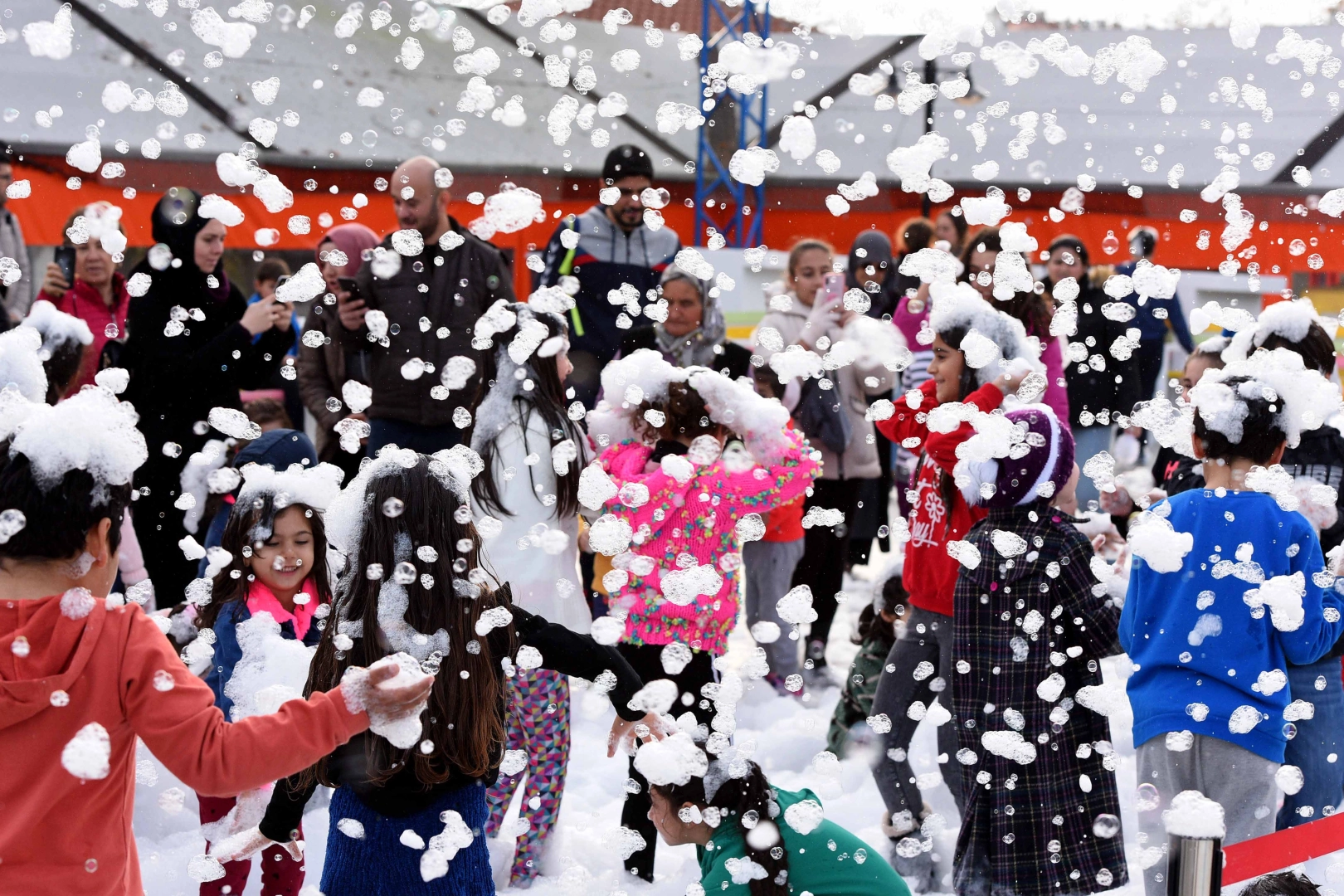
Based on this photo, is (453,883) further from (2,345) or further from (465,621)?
(2,345)

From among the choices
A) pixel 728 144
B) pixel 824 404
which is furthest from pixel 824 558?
pixel 728 144

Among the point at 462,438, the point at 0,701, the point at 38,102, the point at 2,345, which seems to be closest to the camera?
the point at 0,701

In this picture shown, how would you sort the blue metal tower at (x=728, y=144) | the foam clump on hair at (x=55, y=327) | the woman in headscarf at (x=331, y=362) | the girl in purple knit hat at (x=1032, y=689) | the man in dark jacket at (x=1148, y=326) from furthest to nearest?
the blue metal tower at (x=728, y=144) < the man in dark jacket at (x=1148, y=326) < the woman in headscarf at (x=331, y=362) < the foam clump on hair at (x=55, y=327) < the girl in purple knit hat at (x=1032, y=689)

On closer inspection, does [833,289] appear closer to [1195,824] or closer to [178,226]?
[178,226]

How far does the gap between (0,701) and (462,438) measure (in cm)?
248

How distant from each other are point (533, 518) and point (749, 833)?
131 centimetres

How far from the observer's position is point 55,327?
4.04m

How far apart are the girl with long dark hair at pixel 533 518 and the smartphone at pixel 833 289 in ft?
5.83

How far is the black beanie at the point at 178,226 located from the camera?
4.51 meters

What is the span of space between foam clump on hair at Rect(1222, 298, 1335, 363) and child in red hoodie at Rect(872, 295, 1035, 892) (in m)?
0.64

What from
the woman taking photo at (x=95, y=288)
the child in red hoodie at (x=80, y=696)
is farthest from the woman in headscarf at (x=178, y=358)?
the child in red hoodie at (x=80, y=696)

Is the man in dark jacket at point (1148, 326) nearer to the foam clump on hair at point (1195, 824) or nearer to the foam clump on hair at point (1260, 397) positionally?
the foam clump on hair at point (1260, 397)

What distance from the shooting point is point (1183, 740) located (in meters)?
2.90

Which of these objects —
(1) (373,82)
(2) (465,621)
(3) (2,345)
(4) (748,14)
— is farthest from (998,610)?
(1) (373,82)
